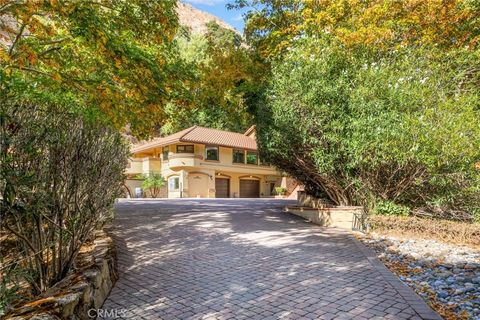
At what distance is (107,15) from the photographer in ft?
24.4

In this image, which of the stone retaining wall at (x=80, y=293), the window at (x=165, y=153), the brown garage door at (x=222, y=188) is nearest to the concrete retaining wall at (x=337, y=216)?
the stone retaining wall at (x=80, y=293)

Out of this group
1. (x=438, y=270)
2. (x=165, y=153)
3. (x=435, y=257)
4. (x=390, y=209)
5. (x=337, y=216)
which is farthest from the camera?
(x=165, y=153)

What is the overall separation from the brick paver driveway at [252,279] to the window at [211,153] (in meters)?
24.2

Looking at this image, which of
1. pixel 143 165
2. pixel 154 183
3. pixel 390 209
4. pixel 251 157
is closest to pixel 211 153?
pixel 251 157

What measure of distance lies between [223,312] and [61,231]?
7.86 ft

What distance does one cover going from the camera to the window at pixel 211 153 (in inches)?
1305

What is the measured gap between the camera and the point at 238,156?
117 ft

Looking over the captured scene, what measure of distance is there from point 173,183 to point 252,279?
28500 millimetres

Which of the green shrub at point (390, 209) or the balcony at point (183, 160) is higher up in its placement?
the balcony at point (183, 160)

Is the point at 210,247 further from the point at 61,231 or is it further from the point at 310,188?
the point at 310,188

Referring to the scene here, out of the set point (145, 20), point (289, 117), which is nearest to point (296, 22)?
point (289, 117)

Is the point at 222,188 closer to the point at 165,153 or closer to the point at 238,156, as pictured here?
the point at 238,156

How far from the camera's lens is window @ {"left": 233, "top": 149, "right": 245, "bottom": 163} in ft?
116

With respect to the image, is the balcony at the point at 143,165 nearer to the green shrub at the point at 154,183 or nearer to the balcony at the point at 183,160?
the green shrub at the point at 154,183
